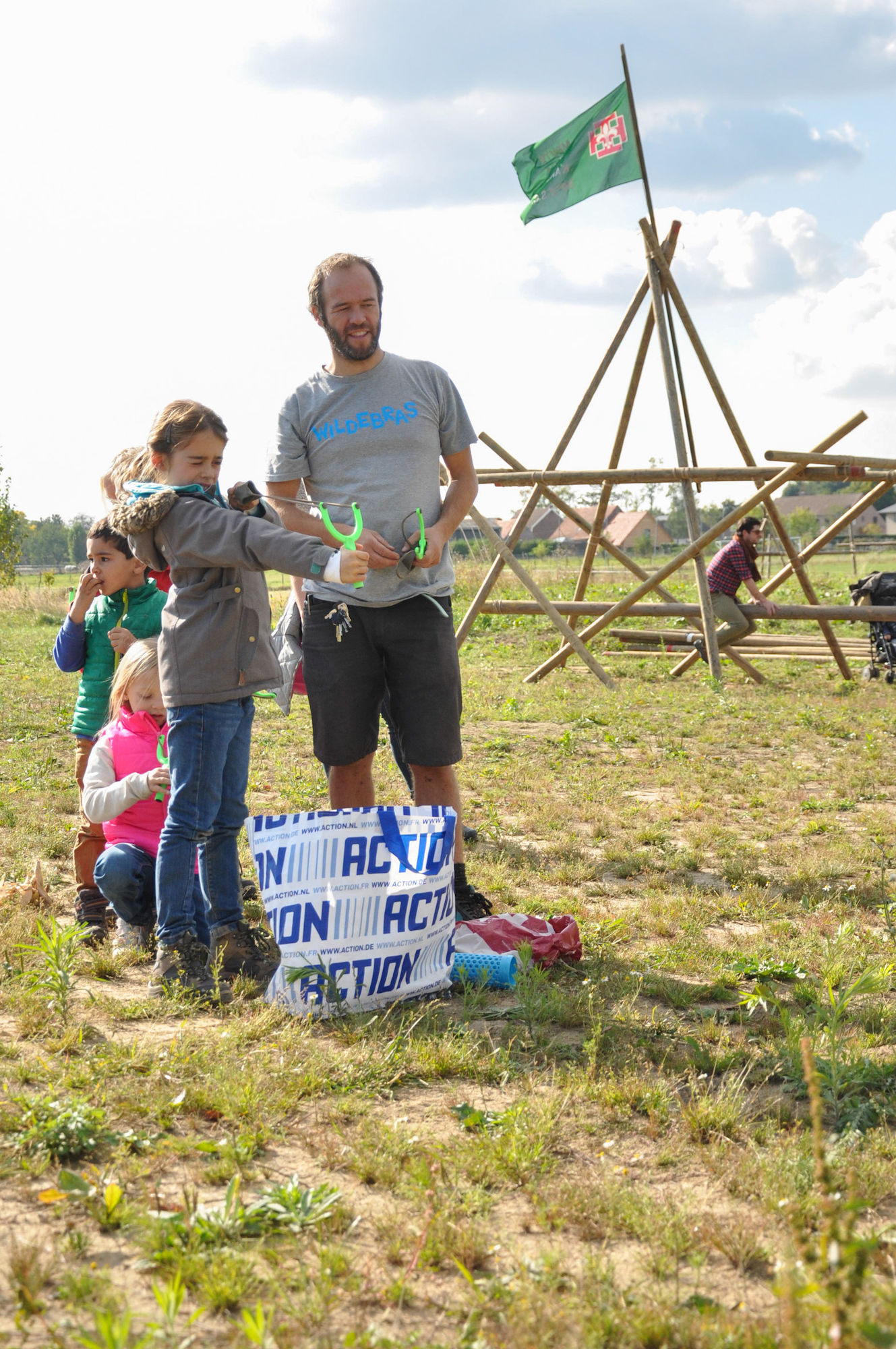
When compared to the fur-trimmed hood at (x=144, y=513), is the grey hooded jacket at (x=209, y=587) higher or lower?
lower

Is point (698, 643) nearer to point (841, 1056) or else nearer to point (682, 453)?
point (682, 453)

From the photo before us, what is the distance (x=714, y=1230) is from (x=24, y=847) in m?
3.80

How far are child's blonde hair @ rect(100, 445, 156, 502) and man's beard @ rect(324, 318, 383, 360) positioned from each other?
71 centimetres

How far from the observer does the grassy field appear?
1704 millimetres

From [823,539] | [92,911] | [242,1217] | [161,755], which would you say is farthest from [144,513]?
[823,539]

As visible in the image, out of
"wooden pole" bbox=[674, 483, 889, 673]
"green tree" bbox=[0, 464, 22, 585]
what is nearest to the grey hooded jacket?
"wooden pole" bbox=[674, 483, 889, 673]

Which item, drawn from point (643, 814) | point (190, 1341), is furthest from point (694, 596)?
point (190, 1341)

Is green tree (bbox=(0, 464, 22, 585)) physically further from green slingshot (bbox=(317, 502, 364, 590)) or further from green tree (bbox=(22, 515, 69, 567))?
green tree (bbox=(22, 515, 69, 567))

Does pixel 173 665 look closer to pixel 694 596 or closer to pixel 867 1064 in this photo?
pixel 867 1064

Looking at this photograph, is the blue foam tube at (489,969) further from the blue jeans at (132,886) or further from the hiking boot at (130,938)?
the hiking boot at (130,938)

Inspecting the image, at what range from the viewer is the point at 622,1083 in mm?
2549

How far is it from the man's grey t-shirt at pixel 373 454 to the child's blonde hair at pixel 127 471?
421 millimetres

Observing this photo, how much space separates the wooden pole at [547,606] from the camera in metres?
9.71

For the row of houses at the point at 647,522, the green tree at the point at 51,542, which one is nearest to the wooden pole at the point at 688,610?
the row of houses at the point at 647,522
